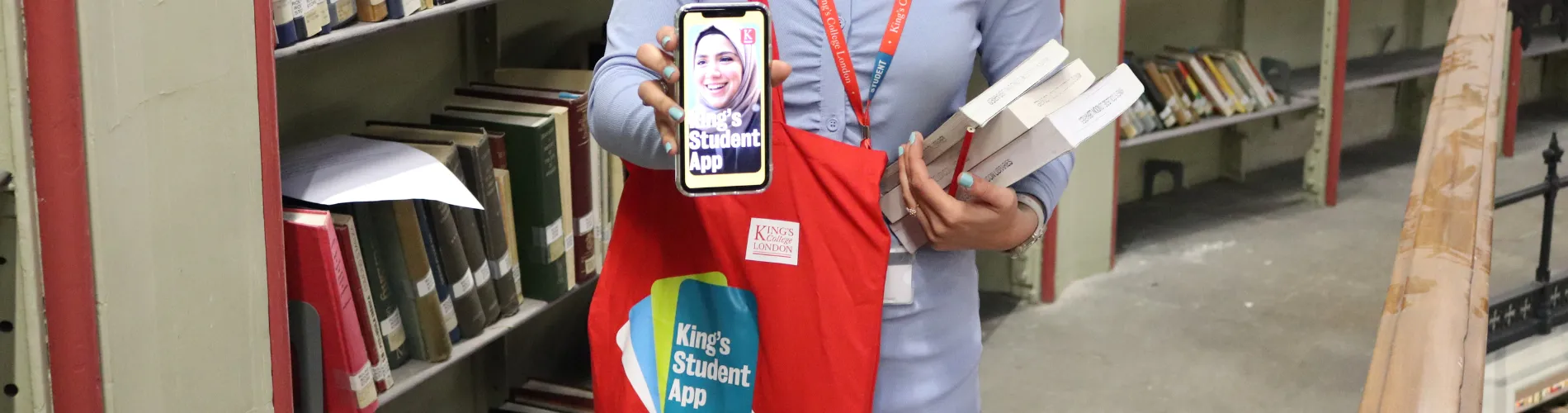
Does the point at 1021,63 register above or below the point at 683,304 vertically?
above

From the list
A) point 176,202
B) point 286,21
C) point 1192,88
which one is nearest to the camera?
point 176,202

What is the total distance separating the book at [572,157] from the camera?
2385 mm

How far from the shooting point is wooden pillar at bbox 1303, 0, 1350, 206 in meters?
4.93

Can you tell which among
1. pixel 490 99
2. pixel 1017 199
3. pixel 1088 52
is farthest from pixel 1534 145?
pixel 1017 199

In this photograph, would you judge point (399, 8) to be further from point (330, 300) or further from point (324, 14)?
point (330, 300)

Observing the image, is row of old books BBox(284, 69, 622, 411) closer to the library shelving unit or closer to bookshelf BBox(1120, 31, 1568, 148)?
the library shelving unit

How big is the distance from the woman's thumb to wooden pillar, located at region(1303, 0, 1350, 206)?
4.03 m

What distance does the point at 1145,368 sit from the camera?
11.2ft

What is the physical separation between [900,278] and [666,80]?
337 mm

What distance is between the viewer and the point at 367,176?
183 cm

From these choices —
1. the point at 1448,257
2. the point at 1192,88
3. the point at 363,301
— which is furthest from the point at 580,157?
the point at 1192,88

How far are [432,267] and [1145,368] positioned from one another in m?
1.94

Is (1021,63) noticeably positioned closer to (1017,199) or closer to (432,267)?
(1017,199)

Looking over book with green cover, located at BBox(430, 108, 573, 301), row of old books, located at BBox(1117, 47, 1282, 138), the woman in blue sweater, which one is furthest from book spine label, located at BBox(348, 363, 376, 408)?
row of old books, located at BBox(1117, 47, 1282, 138)
